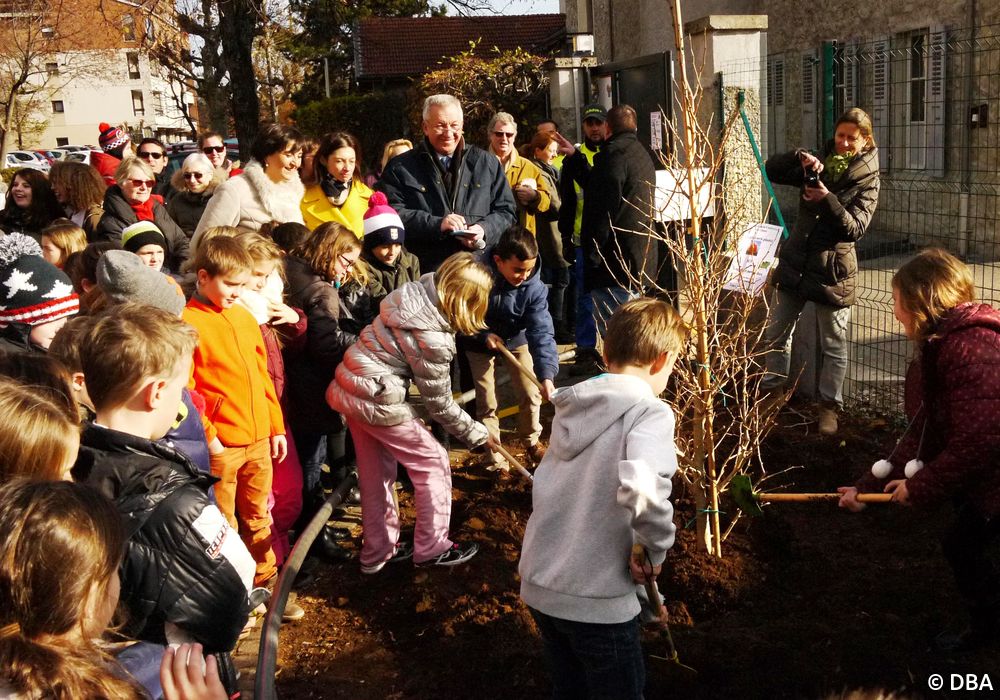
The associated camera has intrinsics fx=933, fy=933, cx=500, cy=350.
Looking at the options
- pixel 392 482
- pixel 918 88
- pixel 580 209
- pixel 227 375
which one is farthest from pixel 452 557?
pixel 918 88

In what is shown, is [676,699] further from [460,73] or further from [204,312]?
[460,73]

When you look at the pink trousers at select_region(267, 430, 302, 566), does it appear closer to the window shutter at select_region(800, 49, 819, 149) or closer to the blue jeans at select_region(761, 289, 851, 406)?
the blue jeans at select_region(761, 289, 851, 406)

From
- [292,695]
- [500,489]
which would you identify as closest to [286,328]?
[500,489]

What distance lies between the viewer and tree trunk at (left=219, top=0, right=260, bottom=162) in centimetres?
1255

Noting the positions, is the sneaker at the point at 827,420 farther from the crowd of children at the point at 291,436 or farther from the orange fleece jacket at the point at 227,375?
the orange fleece jacket at the point at 227,375

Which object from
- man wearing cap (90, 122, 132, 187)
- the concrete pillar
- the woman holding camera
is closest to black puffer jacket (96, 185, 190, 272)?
man wearing cap (90, 122, 132, 187)

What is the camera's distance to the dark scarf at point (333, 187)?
597 cm

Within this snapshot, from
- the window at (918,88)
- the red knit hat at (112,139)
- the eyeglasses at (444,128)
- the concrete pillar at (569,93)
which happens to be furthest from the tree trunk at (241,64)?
the window at (918,88)

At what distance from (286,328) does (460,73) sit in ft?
44.7

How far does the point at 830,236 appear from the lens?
221 inches

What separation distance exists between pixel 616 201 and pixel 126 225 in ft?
10.9

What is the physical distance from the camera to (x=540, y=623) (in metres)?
2.88

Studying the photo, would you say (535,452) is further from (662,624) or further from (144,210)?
(144,210)

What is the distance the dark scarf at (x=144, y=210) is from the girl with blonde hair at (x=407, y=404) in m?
2.83
